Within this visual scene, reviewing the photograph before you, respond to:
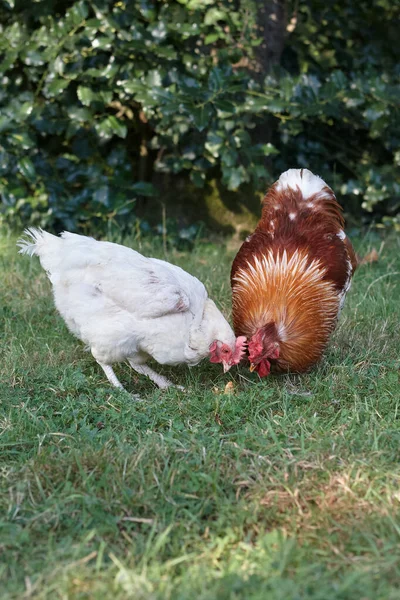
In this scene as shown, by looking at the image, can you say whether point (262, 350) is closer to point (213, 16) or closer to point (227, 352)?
point (227, 352)

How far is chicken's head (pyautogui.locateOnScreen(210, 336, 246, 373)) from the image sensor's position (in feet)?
13.1

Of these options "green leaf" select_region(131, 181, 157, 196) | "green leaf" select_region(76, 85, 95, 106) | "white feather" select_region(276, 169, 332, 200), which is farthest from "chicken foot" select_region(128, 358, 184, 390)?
"green leaf" select_region(76, 85, 95, 106)

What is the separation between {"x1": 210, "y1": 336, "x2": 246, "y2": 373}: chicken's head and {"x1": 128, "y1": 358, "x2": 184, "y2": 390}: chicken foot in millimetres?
359

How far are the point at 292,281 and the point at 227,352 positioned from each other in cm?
60

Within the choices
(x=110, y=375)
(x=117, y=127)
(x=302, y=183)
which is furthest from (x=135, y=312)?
(x=117, y=127)

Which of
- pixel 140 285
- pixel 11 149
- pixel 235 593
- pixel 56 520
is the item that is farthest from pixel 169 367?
pixel 11 149

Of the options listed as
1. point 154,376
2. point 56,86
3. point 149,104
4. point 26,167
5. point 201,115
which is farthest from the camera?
point 26,167

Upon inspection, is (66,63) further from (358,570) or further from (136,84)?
(358,570)

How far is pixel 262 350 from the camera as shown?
3.98 metres

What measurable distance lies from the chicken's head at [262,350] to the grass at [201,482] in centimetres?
14

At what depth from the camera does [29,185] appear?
6953 millimetres

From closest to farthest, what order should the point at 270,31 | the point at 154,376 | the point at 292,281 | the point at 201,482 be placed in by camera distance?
the point at 201,482 < the point at 292,281 < the point at 154,376 < the point at 270,31

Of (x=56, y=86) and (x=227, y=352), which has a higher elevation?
(x=56, y=86)

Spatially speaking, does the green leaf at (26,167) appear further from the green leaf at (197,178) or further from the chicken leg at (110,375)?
the chicken leg at (110,375)
